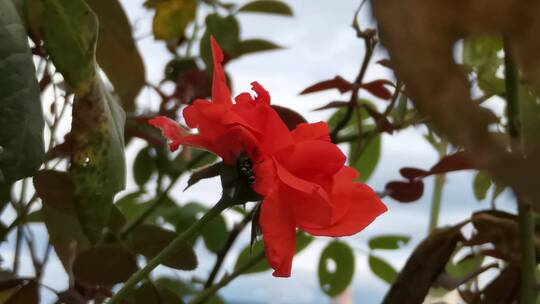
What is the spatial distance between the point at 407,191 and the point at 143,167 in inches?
13.8

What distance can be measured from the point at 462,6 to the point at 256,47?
0.57 m

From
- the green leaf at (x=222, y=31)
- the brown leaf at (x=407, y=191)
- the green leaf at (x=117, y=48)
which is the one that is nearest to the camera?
the green leaf at (x=117, y=48)

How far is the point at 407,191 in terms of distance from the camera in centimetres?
47

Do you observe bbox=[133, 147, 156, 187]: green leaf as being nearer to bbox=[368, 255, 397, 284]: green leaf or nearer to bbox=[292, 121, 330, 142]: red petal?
bbox=[368, 255, 397, 284]: green leaf

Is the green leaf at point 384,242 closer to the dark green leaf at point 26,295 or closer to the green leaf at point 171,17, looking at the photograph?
the green leaf at point 171,17

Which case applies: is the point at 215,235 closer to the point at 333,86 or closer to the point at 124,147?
the point at 333,86

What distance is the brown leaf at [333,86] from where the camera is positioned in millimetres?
448

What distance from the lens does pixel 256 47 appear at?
0.64 m

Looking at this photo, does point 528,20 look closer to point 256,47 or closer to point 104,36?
point 104,36

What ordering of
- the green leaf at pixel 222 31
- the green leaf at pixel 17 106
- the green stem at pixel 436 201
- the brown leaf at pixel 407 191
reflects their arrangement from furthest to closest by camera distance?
the green stem at pixel 436 201 → the green leaf at pixel 222 31 → the brown leaf at pixel 407 191 → the green leaf at pixel 17 106

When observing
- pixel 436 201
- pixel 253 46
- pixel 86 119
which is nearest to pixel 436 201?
pixel 436 201

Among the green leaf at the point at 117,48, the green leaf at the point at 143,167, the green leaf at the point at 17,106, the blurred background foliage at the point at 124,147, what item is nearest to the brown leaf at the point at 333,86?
the blurred background foliage at the point at 124,147

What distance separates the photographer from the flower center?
277mm

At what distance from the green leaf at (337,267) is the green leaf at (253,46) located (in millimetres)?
197
